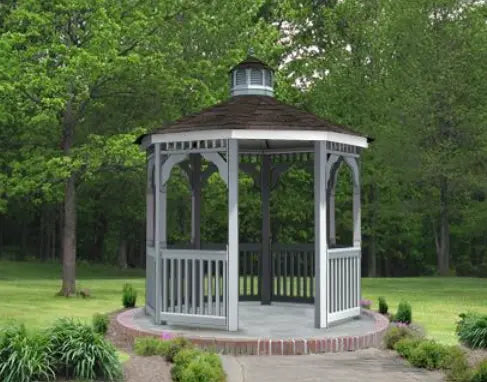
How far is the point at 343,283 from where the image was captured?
12.1 metres

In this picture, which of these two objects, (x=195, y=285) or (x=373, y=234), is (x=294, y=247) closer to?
(x=195, y=285)

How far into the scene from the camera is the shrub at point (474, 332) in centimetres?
1031

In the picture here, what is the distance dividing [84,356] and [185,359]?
118cm

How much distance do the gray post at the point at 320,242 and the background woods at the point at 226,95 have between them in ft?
28.0

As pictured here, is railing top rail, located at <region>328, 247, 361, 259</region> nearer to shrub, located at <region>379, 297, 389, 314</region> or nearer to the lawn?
shrub, located at <region>379, 297, 389, 314</region>

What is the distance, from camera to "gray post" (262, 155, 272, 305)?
14.8 meters

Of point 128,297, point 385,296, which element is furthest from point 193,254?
point 385,296

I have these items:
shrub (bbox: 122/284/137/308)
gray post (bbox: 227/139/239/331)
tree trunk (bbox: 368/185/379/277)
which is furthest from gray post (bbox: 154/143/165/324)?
tree trunk (bbox: 368/185/379/277)

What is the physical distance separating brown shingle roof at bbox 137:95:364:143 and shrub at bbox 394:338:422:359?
3.44 meters

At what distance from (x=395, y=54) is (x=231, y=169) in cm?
2497

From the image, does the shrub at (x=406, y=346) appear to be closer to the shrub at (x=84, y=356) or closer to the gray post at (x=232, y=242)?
the gray post at (x=232, y=242)

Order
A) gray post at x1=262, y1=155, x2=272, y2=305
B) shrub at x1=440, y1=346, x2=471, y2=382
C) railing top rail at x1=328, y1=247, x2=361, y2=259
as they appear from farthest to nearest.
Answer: gray post at x1=262, y1=155, x2=272, y2=305
railing top rail at x1=328, y1=247, x2=361, y2=259
shrub at x1=440, y1=346, x2=471, y2=382

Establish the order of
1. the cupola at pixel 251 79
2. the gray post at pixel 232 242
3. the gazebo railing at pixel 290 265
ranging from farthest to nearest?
the gazebo railing at pixel 290 265
the cupola at pixel 251 79
the gray post at pixel 232 242

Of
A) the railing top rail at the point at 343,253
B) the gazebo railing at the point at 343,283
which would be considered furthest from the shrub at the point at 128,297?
the railing top rail at the point at 343,253
